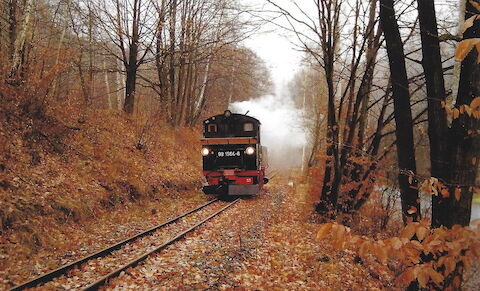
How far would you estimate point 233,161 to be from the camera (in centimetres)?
1388

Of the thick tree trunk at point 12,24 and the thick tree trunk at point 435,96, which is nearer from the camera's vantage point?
the thick tree trunk at point 435,96

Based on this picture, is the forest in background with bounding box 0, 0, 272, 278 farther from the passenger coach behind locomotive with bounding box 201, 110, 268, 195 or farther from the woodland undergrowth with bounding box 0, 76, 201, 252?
the passenger coach behind locomotive with bounding box 201, 110, 268, 195

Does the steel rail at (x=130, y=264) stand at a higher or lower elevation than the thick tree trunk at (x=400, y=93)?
lower

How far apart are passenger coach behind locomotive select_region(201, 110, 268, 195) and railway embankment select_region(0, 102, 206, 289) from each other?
1206 mm

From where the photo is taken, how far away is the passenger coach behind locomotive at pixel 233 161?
44.5 feet

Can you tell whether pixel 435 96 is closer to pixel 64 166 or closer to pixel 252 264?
pixel 252 264

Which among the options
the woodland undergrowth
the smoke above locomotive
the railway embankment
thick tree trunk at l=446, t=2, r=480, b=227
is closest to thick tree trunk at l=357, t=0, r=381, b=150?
thick tree trunk at l=446, t=2, r=480, b=227

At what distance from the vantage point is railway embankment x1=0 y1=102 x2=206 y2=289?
659 centimetres

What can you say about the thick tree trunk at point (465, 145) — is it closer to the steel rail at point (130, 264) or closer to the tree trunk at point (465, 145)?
the tree trunk at point (465, 145)

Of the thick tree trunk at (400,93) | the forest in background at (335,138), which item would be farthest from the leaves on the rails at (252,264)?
the thick tree trunk at (400,93)

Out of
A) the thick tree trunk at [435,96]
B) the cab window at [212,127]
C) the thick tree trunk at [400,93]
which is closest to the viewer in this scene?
the thick tree trunk at [435,96]

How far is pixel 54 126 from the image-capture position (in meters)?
10.4

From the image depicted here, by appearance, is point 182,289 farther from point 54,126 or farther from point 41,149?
point 54,126

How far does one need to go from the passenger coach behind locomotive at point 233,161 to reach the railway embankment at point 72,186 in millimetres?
1206
